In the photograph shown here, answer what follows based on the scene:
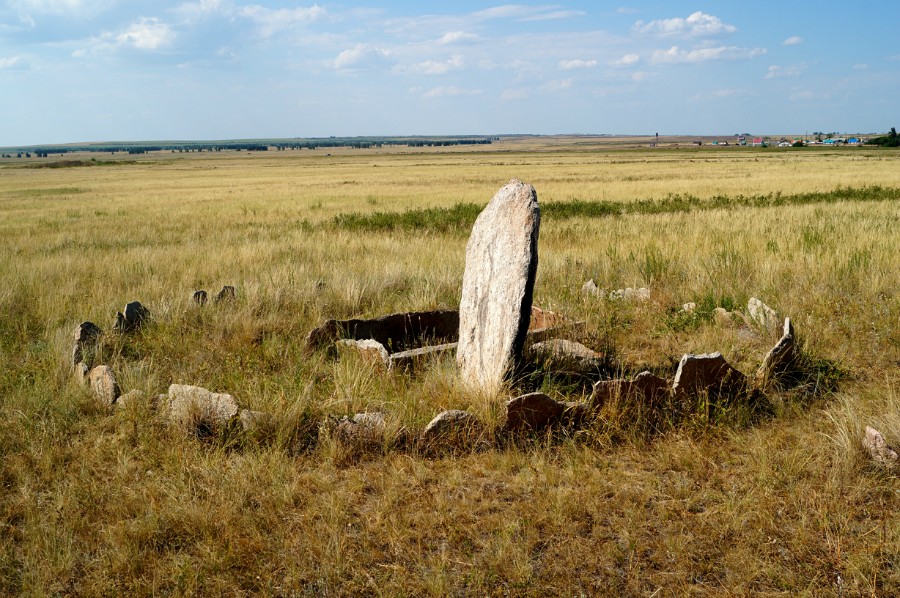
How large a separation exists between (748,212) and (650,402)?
1563 cm

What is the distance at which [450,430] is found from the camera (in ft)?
14.8

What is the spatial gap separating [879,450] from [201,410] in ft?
14.6

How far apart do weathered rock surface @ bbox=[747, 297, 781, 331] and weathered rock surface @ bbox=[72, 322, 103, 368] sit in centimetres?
637

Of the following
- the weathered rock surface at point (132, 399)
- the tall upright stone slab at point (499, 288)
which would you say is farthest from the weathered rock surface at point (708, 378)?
the weathered rock surface at point (132, 399)

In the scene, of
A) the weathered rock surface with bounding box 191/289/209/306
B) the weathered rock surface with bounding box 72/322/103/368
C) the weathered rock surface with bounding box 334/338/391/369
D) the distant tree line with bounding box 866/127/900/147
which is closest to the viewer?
the weathered rock surface with bounding box 334/338/391/369

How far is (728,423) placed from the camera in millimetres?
4684

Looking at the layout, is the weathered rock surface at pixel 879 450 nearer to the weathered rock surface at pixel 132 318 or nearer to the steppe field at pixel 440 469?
the steppe field at pixel 440 469

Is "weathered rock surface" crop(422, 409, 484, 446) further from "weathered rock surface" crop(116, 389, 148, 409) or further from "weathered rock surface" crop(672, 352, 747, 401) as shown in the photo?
"weathered rock surface" crop(116, 389, 148, 409)

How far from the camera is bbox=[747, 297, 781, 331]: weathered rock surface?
6465 mm

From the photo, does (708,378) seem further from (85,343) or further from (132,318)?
(132,318)

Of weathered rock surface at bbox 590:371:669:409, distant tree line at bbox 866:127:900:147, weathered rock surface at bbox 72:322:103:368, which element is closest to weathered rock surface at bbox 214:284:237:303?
weathered rock surface at bbox 72:322:103:368

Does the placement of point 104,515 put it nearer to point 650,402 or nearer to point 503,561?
point 503,561

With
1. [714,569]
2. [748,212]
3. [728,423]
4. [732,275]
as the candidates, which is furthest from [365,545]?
[748,212]

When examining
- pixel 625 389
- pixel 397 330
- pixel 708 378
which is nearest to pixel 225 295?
pixel 397 330
